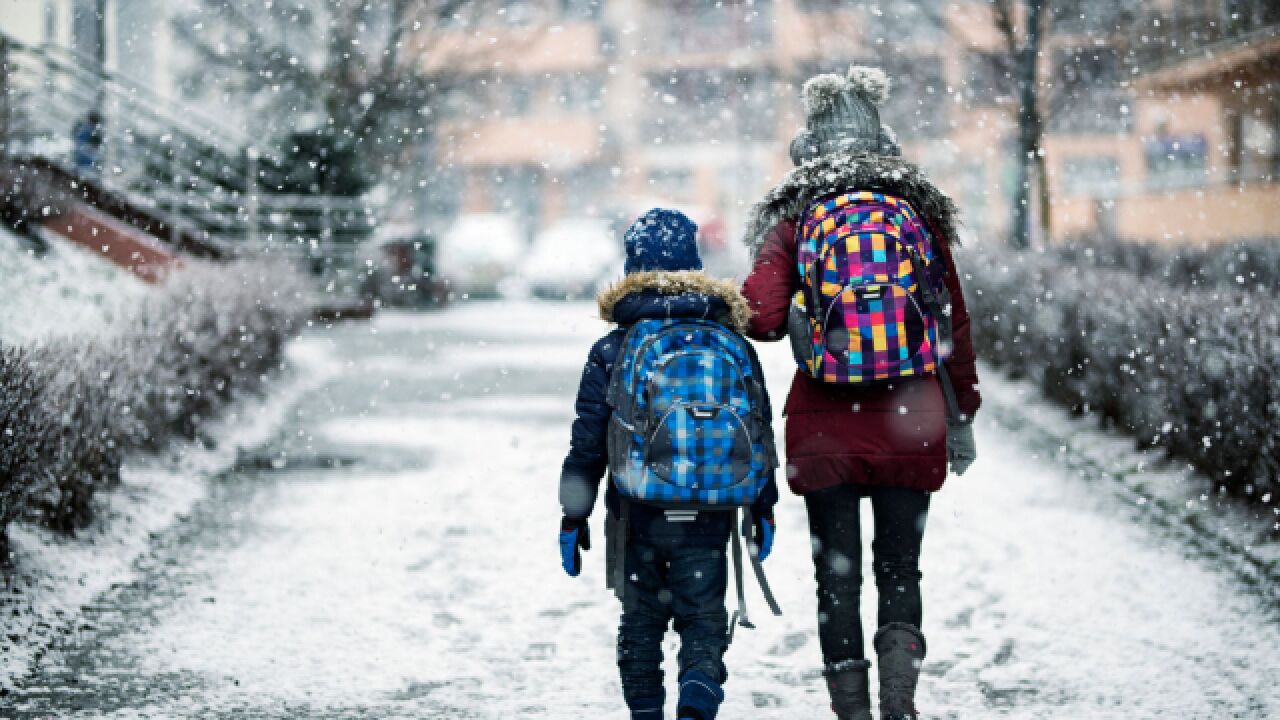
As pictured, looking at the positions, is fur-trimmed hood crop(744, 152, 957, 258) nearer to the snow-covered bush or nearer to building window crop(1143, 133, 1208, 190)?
the snow-covered bush

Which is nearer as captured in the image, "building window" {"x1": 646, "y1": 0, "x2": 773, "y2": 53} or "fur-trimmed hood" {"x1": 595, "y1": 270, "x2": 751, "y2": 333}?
"fur-trimmed hood" {"x1": 595, "y1": 270, "x2": 751, "y2": 333}

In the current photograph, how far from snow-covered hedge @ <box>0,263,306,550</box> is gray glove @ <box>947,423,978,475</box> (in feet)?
11.5

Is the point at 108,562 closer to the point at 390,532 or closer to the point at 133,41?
the point at 390,532

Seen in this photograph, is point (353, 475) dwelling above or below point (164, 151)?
below

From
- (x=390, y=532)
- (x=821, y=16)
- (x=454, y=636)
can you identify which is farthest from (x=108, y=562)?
(x=821, y=16)

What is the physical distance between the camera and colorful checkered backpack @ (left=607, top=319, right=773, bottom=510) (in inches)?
151

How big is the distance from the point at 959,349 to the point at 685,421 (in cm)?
82

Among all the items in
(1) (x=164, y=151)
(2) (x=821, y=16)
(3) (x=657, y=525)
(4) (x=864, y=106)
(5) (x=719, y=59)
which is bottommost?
(3) (x=657, y=525)

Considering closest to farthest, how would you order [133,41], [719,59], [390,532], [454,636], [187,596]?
[454,636] → [187,596] → [390,532] → [133,41] → [719,59]

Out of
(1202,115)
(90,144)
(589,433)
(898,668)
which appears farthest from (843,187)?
(1202,115)

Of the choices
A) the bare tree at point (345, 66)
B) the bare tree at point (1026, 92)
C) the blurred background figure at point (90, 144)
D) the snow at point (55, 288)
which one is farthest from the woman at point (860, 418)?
the bare tree at point (345, 66)

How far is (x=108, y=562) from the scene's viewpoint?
661cm

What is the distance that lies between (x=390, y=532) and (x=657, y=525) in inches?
150

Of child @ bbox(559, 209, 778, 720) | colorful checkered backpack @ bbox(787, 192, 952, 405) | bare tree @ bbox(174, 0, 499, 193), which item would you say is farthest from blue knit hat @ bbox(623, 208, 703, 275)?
bare tree @ bbox(174, 0, 499, 193)
